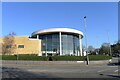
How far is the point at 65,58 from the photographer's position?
2269 inches

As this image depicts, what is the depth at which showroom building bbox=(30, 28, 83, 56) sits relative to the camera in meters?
85.2

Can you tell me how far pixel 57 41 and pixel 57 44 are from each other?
45.0 inches

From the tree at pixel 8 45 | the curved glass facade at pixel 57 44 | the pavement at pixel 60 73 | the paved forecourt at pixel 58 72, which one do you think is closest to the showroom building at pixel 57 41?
the curved glass facade at pixel 57 44

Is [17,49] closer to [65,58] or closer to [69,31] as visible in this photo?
[69,31]

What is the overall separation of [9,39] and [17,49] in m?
4.68

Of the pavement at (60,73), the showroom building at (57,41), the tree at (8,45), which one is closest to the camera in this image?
the pavement at (60,73)

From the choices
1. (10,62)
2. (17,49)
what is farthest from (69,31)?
(10,62)

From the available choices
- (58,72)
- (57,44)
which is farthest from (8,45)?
(58,72)

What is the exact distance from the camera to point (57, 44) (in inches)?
3351

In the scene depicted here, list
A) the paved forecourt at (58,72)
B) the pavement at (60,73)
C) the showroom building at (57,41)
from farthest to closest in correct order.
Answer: the showroom building at (57,41) < the paved forecourt at (58,72) < the pavement at (60,73)

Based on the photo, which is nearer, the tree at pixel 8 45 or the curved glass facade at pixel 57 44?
the tree at pixel 8 45

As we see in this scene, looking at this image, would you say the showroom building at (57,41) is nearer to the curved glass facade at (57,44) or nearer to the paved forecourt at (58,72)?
the curved glass facade at (57,44)

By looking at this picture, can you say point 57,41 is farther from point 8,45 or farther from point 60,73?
point 60,73

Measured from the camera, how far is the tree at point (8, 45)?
75.2 meters
